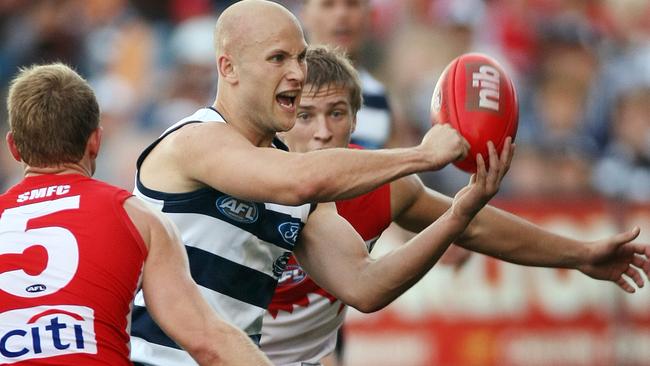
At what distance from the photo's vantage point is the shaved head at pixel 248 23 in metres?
5.15

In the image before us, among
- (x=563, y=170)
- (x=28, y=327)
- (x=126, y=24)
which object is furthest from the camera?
(x=126, y=24)

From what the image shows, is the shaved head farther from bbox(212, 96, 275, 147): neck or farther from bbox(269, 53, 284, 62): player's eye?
bbox(212, 96, 275, 147): neck

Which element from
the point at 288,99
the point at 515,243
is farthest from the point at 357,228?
the point at 288,99

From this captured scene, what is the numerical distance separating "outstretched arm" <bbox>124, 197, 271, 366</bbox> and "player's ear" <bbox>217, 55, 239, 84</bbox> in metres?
0.99

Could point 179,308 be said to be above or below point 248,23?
below

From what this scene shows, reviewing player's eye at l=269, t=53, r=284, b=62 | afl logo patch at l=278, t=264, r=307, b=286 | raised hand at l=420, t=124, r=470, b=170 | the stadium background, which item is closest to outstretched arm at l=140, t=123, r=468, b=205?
raised hand at l=420, t=124, r=470, b=170

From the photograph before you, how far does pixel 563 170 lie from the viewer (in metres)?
11.8

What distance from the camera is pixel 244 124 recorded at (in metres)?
5.22

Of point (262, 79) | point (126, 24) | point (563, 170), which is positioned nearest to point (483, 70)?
point (262, 79)

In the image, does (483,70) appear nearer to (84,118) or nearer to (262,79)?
(262,79)

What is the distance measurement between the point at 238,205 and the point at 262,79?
521 millimetres

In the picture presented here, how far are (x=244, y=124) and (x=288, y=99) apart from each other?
0.69 feet

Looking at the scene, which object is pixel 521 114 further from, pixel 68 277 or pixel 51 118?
pixel 68 277

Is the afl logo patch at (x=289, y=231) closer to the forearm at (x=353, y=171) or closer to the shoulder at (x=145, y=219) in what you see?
the forearm at (x=353, y=171)
